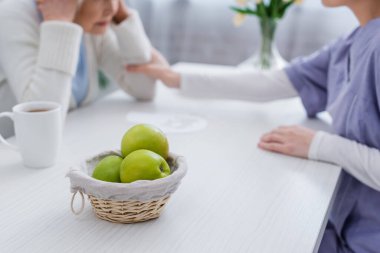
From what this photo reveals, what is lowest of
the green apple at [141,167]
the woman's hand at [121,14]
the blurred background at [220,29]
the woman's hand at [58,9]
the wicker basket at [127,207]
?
the blurred background at [220,29]

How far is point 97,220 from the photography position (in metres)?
0.70

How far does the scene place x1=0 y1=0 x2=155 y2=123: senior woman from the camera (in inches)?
41.9

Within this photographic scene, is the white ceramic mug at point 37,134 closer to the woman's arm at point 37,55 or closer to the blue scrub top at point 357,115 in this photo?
the woman's arm at point 37,55

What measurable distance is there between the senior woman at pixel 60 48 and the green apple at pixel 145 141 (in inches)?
15.3

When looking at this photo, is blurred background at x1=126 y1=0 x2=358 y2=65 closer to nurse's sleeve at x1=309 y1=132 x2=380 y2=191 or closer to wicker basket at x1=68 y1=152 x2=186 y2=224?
nurse's sleeve at x1=309 y1=132 x2=380 y2=191

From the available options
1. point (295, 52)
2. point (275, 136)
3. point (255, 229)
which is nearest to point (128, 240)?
point (255, 229)

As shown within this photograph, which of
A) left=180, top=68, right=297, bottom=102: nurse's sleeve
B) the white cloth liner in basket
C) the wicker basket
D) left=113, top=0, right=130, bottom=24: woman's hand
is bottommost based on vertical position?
left=180, top=68, right=297, bottom=102: nurse's sleeve

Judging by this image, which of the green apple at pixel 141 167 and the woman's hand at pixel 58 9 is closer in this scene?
the green apple at pixel 141 167

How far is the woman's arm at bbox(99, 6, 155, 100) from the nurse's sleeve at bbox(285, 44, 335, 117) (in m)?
0.43

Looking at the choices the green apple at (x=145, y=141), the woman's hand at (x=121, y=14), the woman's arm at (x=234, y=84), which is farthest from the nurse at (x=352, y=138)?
the woman's hand at (x=121, y=14)

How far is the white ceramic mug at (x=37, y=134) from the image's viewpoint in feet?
2.76

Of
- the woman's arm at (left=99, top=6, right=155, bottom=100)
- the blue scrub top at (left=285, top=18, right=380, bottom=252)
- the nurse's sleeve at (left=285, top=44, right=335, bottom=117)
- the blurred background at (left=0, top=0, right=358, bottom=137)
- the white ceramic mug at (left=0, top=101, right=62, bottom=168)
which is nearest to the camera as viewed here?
the white ceramic mug at (left=0, top=101, right=62, bottom=168)

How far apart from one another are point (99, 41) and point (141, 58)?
0.14m

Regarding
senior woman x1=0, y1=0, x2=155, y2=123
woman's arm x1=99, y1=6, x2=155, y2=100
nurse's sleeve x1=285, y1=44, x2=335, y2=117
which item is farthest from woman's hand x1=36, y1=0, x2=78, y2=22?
nurse's sleeve x1=285, y1=44, x2=335, y2=117
